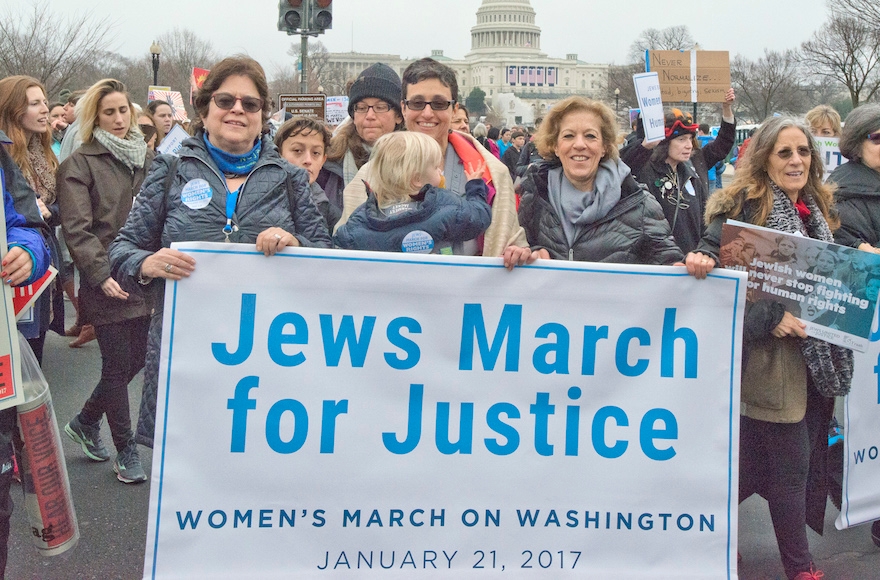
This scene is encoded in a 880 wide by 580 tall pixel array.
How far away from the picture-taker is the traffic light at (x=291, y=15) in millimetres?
12079

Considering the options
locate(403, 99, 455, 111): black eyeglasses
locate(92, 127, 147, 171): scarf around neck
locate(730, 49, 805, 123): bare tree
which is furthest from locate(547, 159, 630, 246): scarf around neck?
locate(730, 49, 805, 123): bare tree

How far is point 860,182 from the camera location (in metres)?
4.44

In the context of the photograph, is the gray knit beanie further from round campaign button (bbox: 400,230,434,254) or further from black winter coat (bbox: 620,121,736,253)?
black winter coat (bbox: 620,121,736,253)

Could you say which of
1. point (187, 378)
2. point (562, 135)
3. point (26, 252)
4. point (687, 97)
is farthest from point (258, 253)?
point (687, 97)

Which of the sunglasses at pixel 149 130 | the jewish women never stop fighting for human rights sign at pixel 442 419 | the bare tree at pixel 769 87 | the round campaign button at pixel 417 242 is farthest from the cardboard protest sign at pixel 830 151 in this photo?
the bare tree at pixel 769 87

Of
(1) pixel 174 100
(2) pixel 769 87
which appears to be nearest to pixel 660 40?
(2) pixel 769 87

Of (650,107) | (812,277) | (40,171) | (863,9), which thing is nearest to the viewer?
(812,277)

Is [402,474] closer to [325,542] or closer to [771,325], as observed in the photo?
[325,542]

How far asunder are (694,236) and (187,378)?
4.53 m

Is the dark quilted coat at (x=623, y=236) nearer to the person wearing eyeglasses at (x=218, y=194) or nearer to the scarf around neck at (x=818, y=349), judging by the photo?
the scarf around neck at (x=818, y=349)

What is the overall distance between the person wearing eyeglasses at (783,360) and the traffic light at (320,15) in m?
8.98

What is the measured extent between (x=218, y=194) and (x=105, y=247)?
197cm

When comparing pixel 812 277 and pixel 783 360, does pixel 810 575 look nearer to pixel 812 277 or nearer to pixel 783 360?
pixel 783 360

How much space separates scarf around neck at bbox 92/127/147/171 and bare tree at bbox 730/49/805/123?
174 ft
